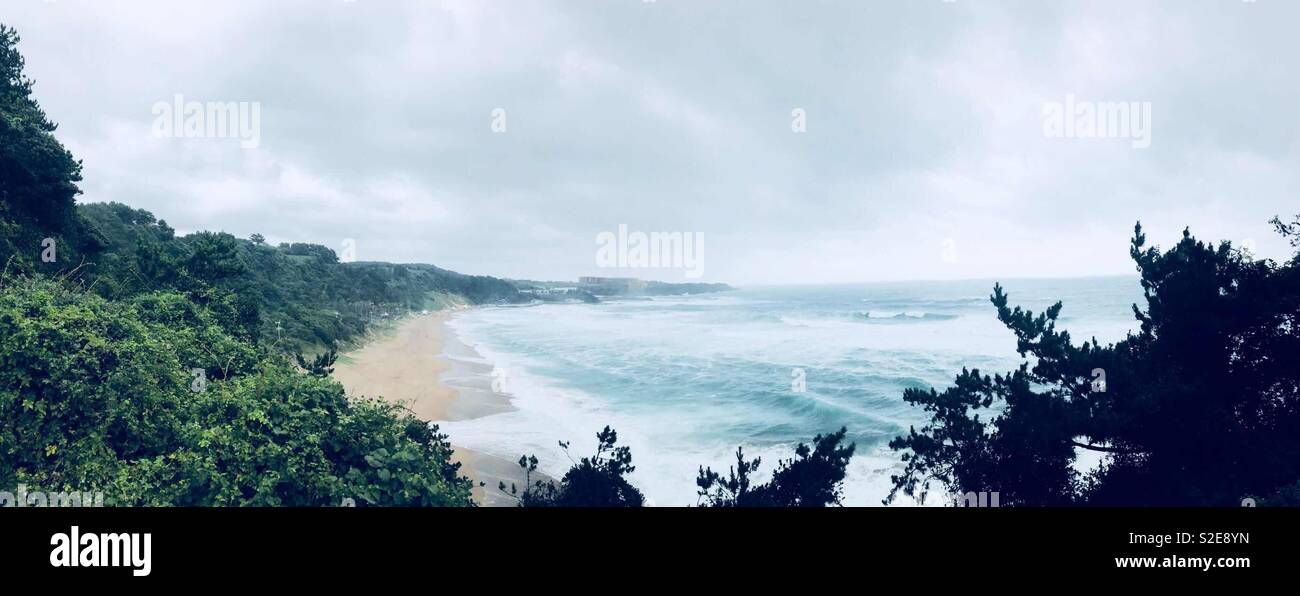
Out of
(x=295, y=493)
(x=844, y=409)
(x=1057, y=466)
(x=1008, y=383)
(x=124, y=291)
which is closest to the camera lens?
(x=295, y=493)

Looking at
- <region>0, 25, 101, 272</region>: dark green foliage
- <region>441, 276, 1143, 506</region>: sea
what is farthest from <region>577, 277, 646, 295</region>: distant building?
<region>0, 25, 101, 272</region>: dark green foliage

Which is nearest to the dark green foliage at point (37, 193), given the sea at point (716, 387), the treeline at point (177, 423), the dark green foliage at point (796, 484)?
the treeline at point (177, 423)

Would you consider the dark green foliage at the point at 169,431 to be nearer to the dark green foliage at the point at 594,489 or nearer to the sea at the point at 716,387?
the dark green foliage at the point at 594,489

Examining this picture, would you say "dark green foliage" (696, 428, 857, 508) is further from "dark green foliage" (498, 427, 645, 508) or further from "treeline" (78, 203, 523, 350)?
"treeline" (78, 203, 523, 350)
